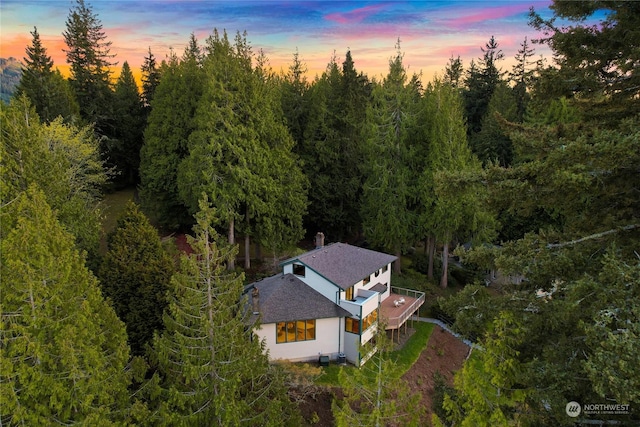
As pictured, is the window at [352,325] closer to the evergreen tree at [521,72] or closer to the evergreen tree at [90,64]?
the evergreen tree at [90,64]

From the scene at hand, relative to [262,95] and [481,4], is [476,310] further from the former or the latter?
[262,95]

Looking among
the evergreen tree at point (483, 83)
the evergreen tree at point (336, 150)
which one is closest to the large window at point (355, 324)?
the evergreen tree at point (336, 150)

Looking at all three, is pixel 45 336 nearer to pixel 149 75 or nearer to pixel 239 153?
pixel 239 153

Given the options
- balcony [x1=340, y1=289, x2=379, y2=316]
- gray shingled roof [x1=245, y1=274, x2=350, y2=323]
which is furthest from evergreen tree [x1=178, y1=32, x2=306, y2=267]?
balcony [x1=340, y1=289, x2=379, y2=316]

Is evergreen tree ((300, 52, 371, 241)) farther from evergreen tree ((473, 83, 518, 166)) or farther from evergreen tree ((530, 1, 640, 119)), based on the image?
evergreen tree ((530, 1, 640, 119))

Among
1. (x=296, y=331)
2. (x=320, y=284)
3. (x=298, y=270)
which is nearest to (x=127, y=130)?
(x=298, y=270)

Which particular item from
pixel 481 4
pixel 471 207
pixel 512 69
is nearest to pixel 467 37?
pixel 481 4
